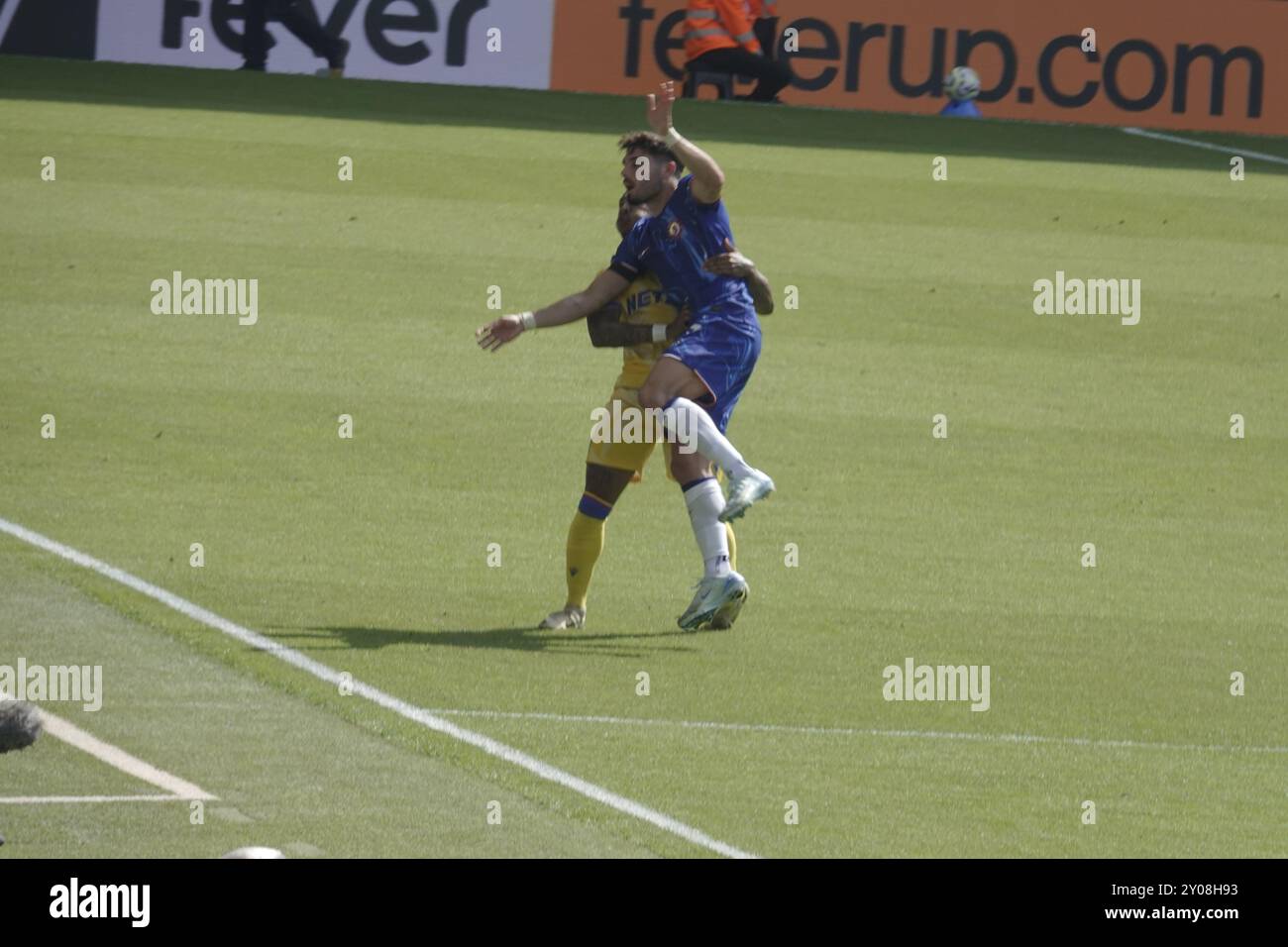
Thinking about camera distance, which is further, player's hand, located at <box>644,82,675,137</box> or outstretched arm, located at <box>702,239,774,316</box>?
outstretched arm, located at <box>702,239,774,316</box>

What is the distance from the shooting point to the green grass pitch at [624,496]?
921 centimetres

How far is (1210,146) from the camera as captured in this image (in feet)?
92.3

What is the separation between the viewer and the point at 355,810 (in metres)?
8.56

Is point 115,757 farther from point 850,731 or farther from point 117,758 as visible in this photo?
point 850,731

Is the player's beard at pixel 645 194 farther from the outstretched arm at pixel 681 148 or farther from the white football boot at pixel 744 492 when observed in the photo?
the white football boot at pixel 744 492

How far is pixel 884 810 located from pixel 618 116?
60.9 feet

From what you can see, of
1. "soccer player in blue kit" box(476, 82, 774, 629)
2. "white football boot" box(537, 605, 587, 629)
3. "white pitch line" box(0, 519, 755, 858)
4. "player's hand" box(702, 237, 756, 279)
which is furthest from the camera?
"white football boot" box(537, 605, 587, 629)

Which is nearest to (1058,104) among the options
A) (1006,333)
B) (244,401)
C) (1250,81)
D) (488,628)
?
(1250,81)

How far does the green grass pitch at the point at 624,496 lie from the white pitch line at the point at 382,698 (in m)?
0.08

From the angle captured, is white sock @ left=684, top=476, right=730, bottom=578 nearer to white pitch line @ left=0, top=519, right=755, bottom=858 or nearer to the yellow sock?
the yellow sock

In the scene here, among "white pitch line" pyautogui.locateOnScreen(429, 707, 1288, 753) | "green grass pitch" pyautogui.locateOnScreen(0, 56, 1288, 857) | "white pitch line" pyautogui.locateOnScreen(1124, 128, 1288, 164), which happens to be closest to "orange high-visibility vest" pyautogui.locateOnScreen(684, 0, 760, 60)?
"green grass pitch" pyautogui.locateOnScreen(0, 56, 1288, 857)

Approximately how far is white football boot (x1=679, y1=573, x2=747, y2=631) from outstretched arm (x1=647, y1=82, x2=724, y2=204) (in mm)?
1746

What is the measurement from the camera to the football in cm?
2802

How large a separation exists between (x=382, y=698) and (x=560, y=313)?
2.14 metres
